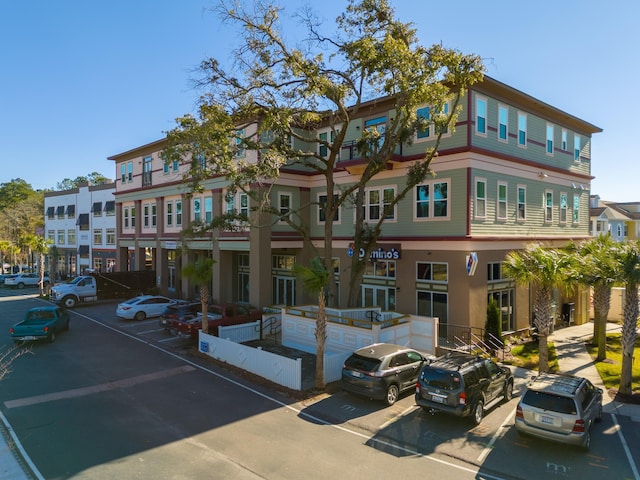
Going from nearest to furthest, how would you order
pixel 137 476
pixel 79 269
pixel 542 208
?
pixel 137 476 → pixel 542 208 → pixel 79 269

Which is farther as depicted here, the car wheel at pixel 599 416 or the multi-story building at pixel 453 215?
the multi-story building at pixel 453 215

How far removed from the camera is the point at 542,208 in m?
25.4

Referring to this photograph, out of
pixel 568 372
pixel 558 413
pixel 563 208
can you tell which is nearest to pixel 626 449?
pixel 558 413

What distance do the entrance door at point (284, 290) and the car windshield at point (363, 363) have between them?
15.4 meters

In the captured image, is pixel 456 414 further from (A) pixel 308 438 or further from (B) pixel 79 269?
(B) pixel 79 269

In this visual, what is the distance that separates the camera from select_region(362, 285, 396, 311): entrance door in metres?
23.6

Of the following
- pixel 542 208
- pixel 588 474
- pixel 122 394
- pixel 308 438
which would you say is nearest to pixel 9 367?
pixel 122 394

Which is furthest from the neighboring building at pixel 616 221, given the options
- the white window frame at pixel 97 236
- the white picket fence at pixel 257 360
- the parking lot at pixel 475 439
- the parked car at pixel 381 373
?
the white window frame at pixel 97 236

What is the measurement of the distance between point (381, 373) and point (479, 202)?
11.5 m

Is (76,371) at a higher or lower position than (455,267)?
lower

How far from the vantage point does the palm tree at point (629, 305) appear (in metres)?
14.0

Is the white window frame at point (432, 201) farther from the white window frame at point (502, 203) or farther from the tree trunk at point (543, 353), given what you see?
the tree trunk at point (543, 353)

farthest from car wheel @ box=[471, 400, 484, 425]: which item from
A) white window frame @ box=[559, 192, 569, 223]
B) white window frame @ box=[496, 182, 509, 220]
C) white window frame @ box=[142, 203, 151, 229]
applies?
white window frame @ box=[142, 203, 151, 229]

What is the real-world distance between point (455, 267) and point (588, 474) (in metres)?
11.9
